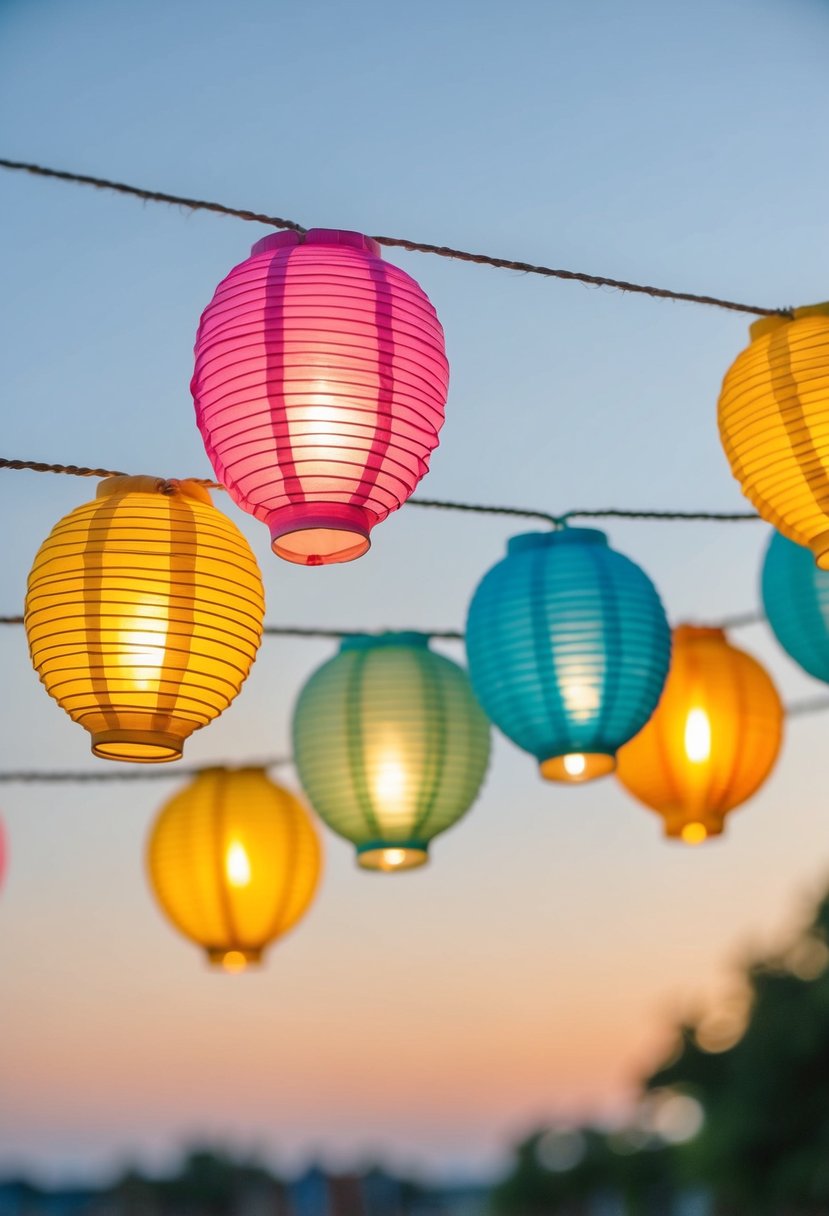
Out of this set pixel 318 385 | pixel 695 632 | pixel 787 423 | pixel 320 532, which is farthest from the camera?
pixel 695 632

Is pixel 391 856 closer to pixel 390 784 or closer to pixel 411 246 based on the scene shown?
pixel 390 784

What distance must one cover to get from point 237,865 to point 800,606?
1.71 m

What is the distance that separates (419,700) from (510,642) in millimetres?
521

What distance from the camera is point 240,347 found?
231 cm

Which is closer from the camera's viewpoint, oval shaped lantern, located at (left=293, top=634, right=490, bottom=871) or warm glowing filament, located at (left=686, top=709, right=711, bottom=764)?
oval shaped lantern, located at (left=293, top=634, right=490, bottom=871)

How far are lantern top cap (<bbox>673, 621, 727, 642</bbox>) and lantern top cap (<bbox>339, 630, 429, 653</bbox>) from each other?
741 millimetres

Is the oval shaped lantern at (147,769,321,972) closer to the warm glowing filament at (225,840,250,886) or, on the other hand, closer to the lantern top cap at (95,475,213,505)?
the warm glowing filament at (225,840,250,886)

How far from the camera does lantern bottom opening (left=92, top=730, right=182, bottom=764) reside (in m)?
2.47

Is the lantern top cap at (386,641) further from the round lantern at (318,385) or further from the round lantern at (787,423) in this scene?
the round lantern at (318,385)

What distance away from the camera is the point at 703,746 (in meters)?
3.83

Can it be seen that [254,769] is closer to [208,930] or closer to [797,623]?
[208,930]

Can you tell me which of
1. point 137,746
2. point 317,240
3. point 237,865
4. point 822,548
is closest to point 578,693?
point 822,548

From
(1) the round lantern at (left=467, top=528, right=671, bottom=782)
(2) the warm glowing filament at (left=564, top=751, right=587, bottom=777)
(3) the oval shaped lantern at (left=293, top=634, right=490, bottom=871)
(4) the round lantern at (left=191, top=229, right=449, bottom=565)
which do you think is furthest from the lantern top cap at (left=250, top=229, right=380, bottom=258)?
(3) the oval shaped lantern at (left=293, top=634, right=490, bottom=871)

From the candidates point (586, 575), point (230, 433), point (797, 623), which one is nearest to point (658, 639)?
point (586, 575)
